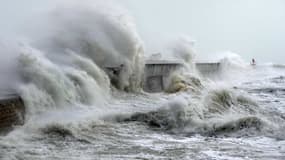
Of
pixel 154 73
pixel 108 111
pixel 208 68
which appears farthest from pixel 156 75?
pixel 208 68

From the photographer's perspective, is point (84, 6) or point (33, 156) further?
point (84, 6)

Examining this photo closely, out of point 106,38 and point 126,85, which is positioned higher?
point 106,38

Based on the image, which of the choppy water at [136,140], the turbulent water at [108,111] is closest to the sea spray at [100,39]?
the turbulent water at [108,111]

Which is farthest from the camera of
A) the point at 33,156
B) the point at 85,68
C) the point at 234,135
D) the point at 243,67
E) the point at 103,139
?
the point at 243,67

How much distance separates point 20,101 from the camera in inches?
291

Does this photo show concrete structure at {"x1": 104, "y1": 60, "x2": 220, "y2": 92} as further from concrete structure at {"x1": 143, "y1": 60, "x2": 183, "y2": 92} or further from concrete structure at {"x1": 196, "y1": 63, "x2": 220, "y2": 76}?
concrete structure at {"x1": 196, "y1": 63, "x2": 220, "y2": 76}

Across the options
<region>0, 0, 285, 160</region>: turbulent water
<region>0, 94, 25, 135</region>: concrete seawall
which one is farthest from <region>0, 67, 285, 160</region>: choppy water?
<region>0, 94, 25, 135</region>: concrete seawall

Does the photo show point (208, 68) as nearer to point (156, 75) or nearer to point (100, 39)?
point (156, 75)

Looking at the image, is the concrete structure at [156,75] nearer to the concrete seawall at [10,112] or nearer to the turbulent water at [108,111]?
the turbulent water at [108,111]

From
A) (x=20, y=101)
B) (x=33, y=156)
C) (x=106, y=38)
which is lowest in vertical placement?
(x=33, y=156)

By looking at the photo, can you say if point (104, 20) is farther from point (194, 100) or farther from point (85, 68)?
→ point (194, 100)

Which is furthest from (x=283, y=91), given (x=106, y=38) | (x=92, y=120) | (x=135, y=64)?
(x=92, y=120)

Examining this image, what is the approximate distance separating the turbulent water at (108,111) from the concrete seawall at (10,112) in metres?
0.14

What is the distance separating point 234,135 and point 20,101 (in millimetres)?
3657
